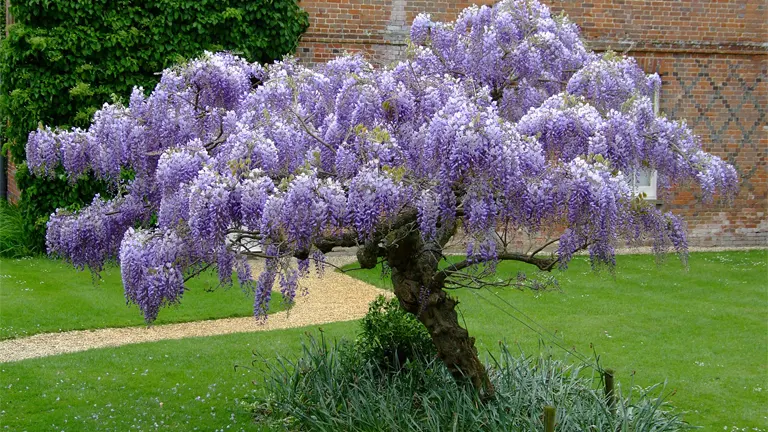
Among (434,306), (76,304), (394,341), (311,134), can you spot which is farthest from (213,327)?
(311,134)

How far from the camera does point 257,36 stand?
12.7 m

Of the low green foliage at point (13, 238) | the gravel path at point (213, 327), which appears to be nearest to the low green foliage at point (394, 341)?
the gravel path at point (213, 327)

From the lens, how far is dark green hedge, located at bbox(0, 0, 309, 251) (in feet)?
Answer: 40.0

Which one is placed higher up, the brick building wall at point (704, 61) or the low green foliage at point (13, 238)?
the brick building wall at point (704, 61)

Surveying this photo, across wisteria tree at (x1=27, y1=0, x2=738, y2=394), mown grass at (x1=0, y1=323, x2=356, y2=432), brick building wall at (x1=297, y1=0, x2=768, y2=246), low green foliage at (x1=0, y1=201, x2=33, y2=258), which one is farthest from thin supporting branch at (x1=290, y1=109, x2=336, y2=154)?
low green foliage at (x1=0, y1=201, x2=33, y2=258)

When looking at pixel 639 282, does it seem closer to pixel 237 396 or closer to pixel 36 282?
pixel 237 396

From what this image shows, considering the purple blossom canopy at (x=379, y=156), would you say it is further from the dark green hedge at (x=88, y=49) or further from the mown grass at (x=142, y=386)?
the dark green hedge at (x=88, y=49)

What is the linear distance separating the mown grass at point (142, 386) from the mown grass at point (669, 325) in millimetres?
1864

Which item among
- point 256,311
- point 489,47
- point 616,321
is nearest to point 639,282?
point 616,321

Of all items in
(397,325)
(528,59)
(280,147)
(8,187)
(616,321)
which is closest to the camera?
(280,147)

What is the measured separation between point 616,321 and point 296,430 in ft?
15.6

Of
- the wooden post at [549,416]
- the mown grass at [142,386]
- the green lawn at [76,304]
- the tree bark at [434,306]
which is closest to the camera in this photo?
the wooden post at [549,416]

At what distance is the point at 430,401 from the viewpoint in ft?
19.0

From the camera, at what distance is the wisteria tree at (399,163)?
4.21 m
